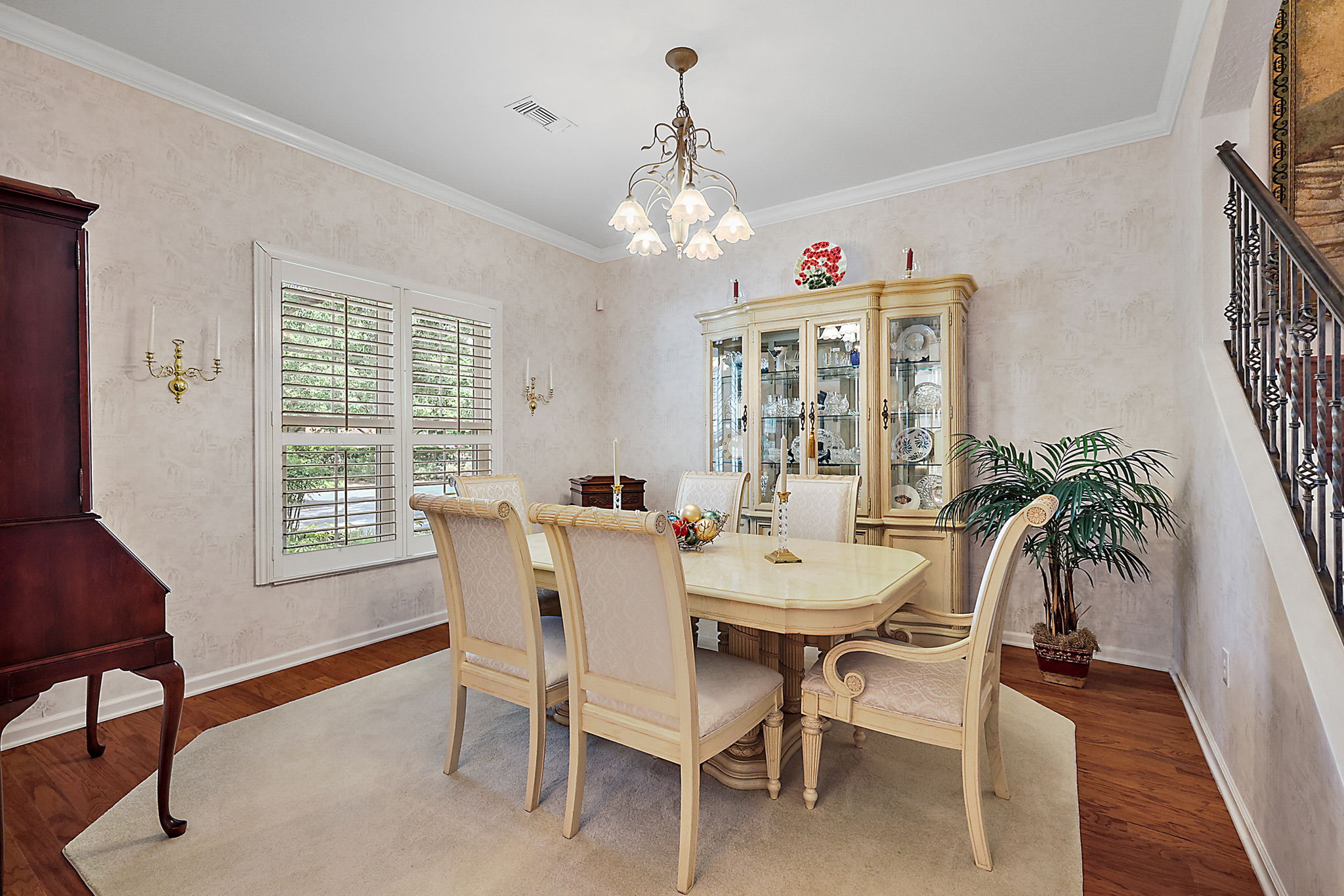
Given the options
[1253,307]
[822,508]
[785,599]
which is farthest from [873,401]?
[785,599]

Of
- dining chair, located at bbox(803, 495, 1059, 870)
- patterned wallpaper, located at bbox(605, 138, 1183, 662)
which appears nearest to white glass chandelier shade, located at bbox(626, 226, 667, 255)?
patterned wallpaper, located at bbox(605, 138, 1183, 662)

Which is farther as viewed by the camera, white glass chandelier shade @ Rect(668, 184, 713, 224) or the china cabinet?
the china cabinet

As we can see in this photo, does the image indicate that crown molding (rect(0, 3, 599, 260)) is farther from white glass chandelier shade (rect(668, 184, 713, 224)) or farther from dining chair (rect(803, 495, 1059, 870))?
dining chair (rect(803, 495, 1059, 870))

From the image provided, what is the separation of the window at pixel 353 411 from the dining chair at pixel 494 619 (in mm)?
1573

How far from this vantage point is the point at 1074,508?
8.76 ft

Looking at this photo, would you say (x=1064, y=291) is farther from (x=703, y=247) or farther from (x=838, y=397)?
(x=703, y=247)

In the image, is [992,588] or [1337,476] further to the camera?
[992,588]

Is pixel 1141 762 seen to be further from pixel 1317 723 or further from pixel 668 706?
pixel 668 706

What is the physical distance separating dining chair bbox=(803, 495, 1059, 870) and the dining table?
Answer: 0.11 m

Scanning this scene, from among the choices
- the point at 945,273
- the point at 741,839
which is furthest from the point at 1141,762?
the point at 945,273

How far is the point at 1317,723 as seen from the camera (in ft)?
4.25

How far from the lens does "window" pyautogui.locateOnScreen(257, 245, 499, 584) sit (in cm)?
317

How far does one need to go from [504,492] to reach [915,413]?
2271 millimetres

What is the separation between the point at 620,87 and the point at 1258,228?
2385 mm
